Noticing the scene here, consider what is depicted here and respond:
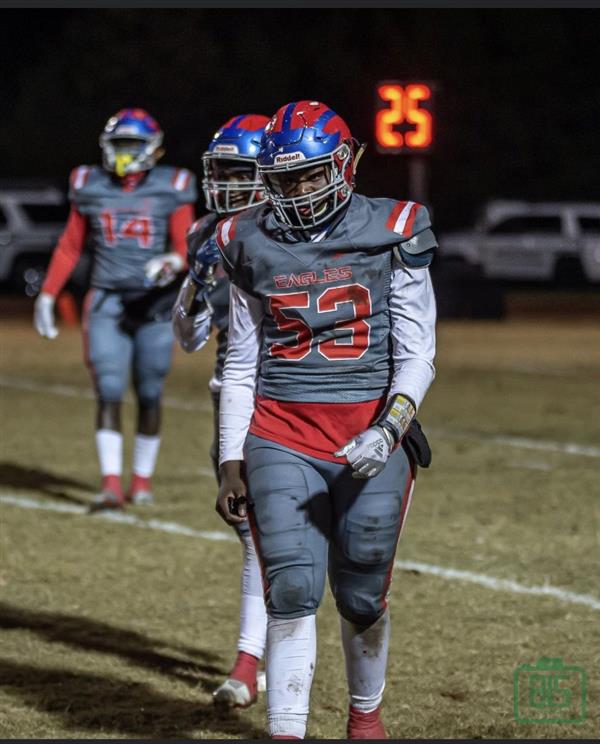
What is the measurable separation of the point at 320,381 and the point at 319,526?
42cm

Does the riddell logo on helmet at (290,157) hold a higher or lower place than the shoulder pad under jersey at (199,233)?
higher

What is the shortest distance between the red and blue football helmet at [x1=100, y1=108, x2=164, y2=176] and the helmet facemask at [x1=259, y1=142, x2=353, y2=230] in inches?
171

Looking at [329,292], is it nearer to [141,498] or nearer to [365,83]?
[141,498]

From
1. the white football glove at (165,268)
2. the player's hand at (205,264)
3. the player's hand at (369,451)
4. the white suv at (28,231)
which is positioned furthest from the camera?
the white suv at (28,231)

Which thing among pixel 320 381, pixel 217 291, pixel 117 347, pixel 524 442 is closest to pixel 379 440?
pixel 320 381

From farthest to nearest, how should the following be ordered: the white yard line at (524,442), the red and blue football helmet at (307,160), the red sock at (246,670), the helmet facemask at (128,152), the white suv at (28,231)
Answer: the white suv at (28,231) → the white yard line at (524,442) → the helmet facemask at (128,152) → the red sock at (246,670) → the red and blue football helmet at (307,160)

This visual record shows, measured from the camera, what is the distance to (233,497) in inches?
168

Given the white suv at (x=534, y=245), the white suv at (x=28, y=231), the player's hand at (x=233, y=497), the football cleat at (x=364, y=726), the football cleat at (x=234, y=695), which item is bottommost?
the white suv at (x=534, y=245)

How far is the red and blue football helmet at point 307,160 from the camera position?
4.16 meters

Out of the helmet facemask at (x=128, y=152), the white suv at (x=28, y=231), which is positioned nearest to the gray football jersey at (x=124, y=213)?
the helmet facemask at (x=128, y=152)

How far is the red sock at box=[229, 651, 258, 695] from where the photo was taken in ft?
17.2

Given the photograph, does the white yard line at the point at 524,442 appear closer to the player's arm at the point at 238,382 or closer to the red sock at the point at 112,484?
the red sock at the point at 112,484

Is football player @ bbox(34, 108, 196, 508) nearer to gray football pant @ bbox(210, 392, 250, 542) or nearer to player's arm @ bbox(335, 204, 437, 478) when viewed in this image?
gray football pant @ bbox(210, 392, 250, 542)

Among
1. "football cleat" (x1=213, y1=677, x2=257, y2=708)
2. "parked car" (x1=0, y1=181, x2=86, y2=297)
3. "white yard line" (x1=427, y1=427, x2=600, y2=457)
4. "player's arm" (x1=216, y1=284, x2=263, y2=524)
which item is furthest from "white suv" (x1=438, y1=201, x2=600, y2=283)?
"player's arm" (x1=216, y1=284, x2=263, y2=524)
